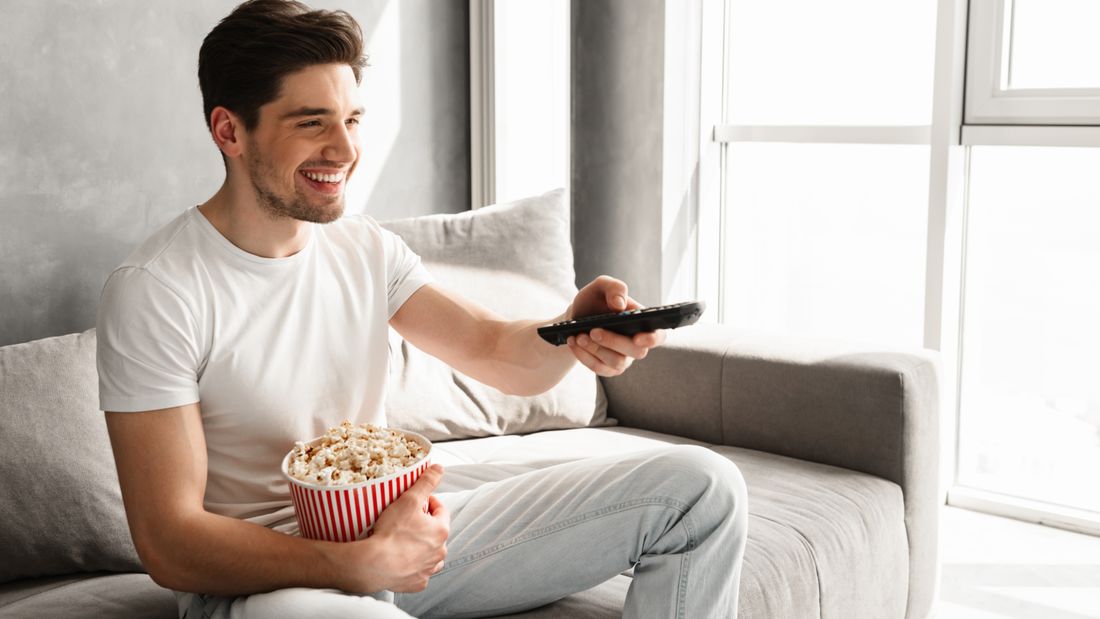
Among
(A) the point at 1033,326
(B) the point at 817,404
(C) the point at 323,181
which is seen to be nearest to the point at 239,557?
(C) the point at 323,181

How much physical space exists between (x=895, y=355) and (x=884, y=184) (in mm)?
826

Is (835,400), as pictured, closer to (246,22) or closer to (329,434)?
(329,434)

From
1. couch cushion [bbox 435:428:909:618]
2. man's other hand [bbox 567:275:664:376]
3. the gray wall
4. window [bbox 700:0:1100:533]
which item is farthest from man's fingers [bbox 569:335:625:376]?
window [bbox 700:0:1100:533]

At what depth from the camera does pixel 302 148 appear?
1396 millimetres

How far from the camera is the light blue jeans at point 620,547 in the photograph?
137cm

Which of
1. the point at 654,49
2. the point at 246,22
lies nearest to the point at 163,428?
the point at 246,22

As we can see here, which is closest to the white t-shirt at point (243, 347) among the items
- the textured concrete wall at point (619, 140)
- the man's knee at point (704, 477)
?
the man's knee at point (704, 477)

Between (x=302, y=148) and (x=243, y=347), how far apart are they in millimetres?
277

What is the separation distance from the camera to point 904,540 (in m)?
1.97

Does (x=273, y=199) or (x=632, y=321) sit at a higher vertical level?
(x=273, y=199)

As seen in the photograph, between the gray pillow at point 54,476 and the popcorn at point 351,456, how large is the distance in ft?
1.60

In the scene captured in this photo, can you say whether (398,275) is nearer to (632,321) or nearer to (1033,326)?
(632,321)

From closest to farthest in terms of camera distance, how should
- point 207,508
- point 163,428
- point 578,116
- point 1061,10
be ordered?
point 163,428 < point 207,508 < point 1061,10 < point 578,116

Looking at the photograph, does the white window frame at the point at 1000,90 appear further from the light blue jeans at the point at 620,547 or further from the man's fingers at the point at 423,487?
the man's fingers at the point at 423,487
